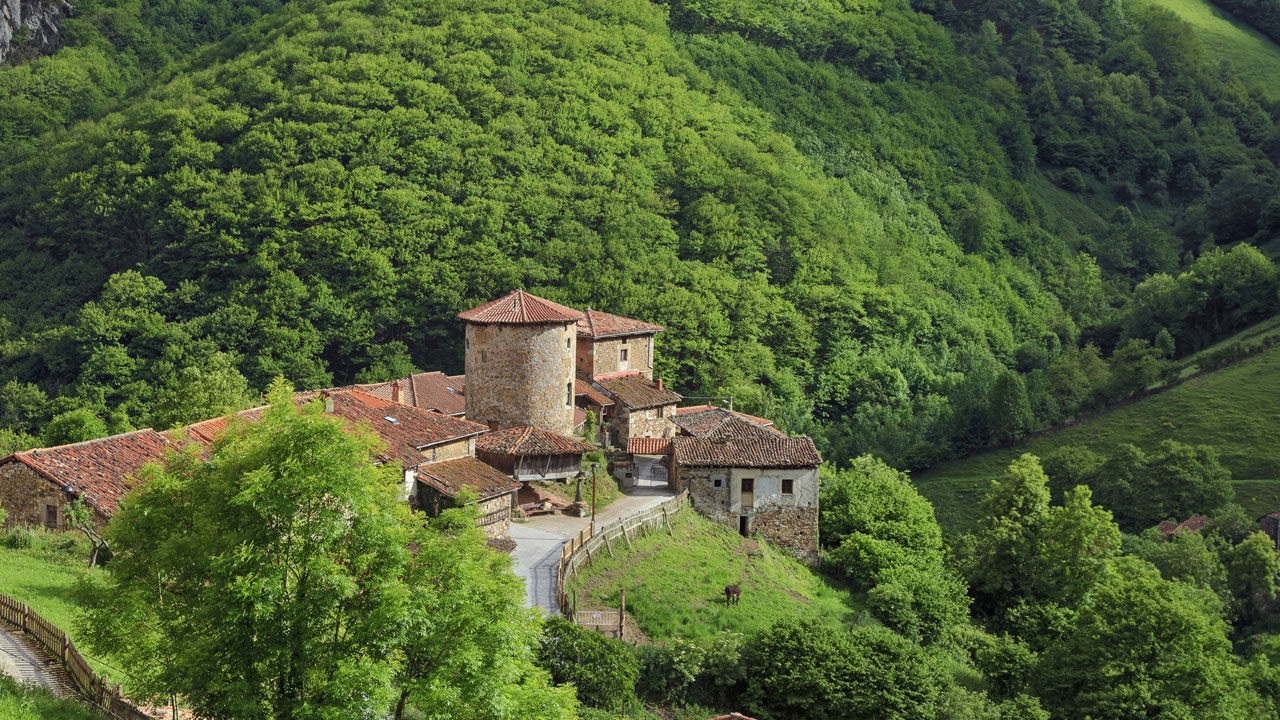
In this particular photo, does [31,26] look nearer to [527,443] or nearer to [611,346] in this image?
[611,346]

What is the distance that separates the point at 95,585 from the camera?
22.6m

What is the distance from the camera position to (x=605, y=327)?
58562 millimetres

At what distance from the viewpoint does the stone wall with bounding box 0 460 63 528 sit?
A: 1404 inches

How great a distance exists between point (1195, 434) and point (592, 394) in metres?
53.9

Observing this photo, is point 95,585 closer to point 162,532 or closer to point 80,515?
point 162,532

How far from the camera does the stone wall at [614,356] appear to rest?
57.2 meters

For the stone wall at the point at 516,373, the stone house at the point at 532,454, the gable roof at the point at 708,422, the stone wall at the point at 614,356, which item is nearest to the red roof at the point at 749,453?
the gable roof at the point at 708,422

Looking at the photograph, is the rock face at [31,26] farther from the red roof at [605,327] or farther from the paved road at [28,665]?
the paved road at [28,665]

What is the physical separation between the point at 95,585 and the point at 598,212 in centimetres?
9291

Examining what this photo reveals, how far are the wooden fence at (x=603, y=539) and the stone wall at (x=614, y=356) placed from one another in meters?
14.1

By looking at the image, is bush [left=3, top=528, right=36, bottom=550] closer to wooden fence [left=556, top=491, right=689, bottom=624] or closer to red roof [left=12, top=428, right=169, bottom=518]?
red roof [left=12, top=428, right=169, bottom=518]

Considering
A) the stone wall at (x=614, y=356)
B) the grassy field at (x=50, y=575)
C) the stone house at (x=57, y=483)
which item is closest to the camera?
the grassy field at (x=50, y=575)

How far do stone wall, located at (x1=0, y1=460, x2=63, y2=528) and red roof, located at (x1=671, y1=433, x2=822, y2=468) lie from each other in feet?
67.3

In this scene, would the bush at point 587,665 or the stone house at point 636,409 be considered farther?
the stone house at point 636,409
